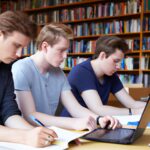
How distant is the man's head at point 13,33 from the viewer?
3.87 ft

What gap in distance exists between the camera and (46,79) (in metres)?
1.71

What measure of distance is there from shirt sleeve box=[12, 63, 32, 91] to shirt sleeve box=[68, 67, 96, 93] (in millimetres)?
506

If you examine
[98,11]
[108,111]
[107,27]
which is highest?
[98,11]

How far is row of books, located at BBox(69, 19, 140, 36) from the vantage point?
441 cm

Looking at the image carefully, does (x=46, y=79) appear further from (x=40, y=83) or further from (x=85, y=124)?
(x=85, y=124)

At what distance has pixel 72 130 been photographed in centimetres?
130

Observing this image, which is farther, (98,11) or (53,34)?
(98,11)

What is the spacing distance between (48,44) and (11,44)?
0.47m

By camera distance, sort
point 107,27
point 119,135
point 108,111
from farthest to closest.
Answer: point 107,27, point 108,111, point 119,135

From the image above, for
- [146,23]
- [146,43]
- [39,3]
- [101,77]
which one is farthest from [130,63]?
[101,77]

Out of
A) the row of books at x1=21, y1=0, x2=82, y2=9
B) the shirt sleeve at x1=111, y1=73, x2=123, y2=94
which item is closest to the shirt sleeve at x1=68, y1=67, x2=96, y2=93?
the shirt sleeve at x1=111, y1=73, x2=123, y2=94

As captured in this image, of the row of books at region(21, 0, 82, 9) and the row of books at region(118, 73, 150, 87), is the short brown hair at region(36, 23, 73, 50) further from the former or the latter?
the row of books at region(21, 0, 82, 9)

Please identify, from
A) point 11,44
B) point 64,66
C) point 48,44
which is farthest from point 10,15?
point 64,66

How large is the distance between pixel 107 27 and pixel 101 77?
2567 mm
